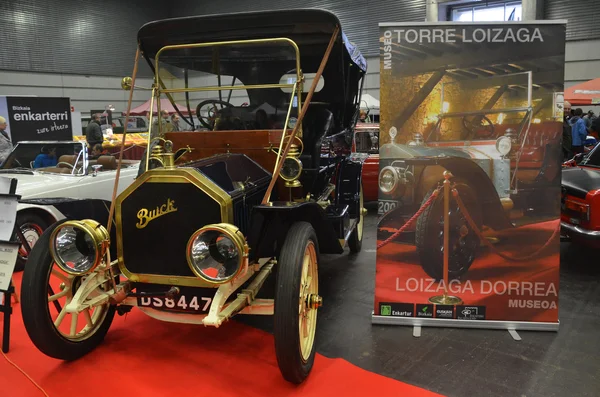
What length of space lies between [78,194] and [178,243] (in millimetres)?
3349

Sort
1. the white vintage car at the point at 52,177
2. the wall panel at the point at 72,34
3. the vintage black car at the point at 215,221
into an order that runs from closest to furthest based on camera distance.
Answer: the vintage black car at the point at 215,221
the white vintage car at the point at 52,177
the wall panel at the point at 72,34

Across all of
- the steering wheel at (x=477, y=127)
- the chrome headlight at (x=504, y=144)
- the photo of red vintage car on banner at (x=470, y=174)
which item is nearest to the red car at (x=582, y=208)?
the photo of red vintage car on banner at (x=470, y=174)

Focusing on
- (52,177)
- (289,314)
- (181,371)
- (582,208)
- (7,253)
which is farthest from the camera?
(52,177)

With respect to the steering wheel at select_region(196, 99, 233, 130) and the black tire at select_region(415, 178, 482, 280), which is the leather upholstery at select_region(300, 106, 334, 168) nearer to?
the steering wheel at select_region(196, 99, 233, 130)

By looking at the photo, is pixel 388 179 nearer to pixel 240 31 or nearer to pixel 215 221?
pixel 215 221

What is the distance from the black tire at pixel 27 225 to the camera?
4.73 meters

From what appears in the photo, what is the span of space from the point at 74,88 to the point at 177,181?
18092 mm

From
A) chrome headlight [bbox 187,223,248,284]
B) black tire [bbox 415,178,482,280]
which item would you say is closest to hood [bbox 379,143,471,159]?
black tire [bbox 415,178,482,280]

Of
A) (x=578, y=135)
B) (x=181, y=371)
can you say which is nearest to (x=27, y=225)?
(x=181, y=371)

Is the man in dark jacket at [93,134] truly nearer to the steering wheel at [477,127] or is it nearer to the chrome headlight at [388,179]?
the chrome headlight at [388,179]

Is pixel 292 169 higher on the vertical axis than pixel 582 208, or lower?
higher

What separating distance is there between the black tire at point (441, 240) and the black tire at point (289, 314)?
3.68 ft

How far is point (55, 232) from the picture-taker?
8.37ft

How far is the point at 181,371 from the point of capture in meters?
2.77
